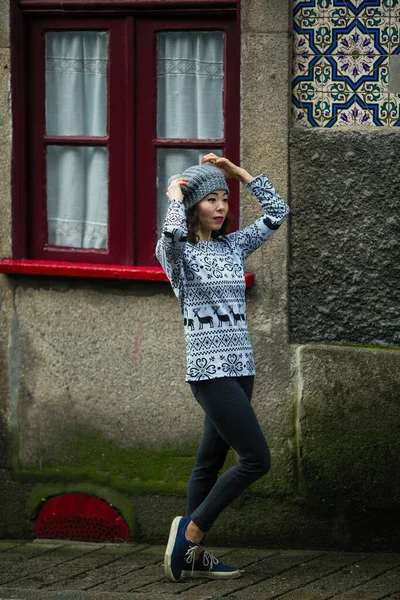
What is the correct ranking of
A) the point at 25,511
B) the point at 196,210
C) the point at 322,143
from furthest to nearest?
the point at 25,511
the point at 322,143
the point at 196,210

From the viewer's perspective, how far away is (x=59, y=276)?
669 centimetres

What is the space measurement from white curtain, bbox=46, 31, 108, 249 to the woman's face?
1313mm

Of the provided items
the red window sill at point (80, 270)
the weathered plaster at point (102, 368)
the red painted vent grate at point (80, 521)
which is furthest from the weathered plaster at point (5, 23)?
the red painted vent grate at point (80, 521)

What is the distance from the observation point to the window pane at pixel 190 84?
21.9ft

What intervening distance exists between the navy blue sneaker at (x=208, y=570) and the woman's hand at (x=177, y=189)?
5.38ft

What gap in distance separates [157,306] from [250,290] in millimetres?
489

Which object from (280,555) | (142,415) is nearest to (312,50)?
(142,415)

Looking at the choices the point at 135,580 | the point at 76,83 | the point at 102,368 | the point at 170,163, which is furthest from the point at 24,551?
the point at 76,83

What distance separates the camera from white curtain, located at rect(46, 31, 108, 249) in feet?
22.4

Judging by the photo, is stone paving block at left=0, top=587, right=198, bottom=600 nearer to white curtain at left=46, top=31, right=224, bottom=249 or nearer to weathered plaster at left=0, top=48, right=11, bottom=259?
weathered plaster at left=0, top=48, right=11, bottom=259

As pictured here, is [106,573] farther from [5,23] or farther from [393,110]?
[5,23]

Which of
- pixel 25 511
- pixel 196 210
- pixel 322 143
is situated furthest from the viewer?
pixel 25 511

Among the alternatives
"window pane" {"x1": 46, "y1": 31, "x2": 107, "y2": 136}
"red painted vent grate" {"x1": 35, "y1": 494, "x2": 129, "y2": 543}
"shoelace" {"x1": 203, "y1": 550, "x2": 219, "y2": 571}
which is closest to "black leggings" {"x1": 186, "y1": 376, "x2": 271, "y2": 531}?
"shoelace" {"x1": 203, "y1": 550, "x2": 219, "y2": 571}

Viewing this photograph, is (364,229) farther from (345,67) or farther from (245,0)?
(245,0)
